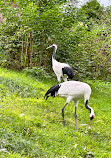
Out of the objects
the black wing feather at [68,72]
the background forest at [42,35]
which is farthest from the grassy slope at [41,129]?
the background forest at [42,35]

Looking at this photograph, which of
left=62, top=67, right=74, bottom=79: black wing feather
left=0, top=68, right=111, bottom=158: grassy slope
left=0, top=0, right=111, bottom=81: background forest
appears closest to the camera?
left=0, top=68, right=111, bottom=158: grassy slope

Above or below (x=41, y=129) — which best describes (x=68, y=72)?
above

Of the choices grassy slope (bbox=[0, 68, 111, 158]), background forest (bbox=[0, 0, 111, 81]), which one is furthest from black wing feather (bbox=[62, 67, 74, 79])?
background forest (bbox=[0, 0, 111, 81])

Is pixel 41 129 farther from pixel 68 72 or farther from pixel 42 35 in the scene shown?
pixel 42 35

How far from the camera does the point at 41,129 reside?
4590 mm

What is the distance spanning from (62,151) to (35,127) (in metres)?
0.87

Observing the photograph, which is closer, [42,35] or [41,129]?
[41,129]

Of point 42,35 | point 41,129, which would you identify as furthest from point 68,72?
point 41,129

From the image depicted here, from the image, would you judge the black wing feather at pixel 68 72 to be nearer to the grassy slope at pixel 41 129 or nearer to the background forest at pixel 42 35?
the grassy slope at pixel 41 129

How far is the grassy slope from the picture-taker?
3754 millimetres

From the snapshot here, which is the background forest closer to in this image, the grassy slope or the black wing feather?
the black wing feather

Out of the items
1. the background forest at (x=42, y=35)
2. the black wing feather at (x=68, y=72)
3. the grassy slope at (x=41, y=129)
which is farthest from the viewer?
the background forest at (x=42, y=35)

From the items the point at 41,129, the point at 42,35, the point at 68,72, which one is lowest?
the point at 41,129

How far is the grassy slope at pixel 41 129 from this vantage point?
375 centimetres
